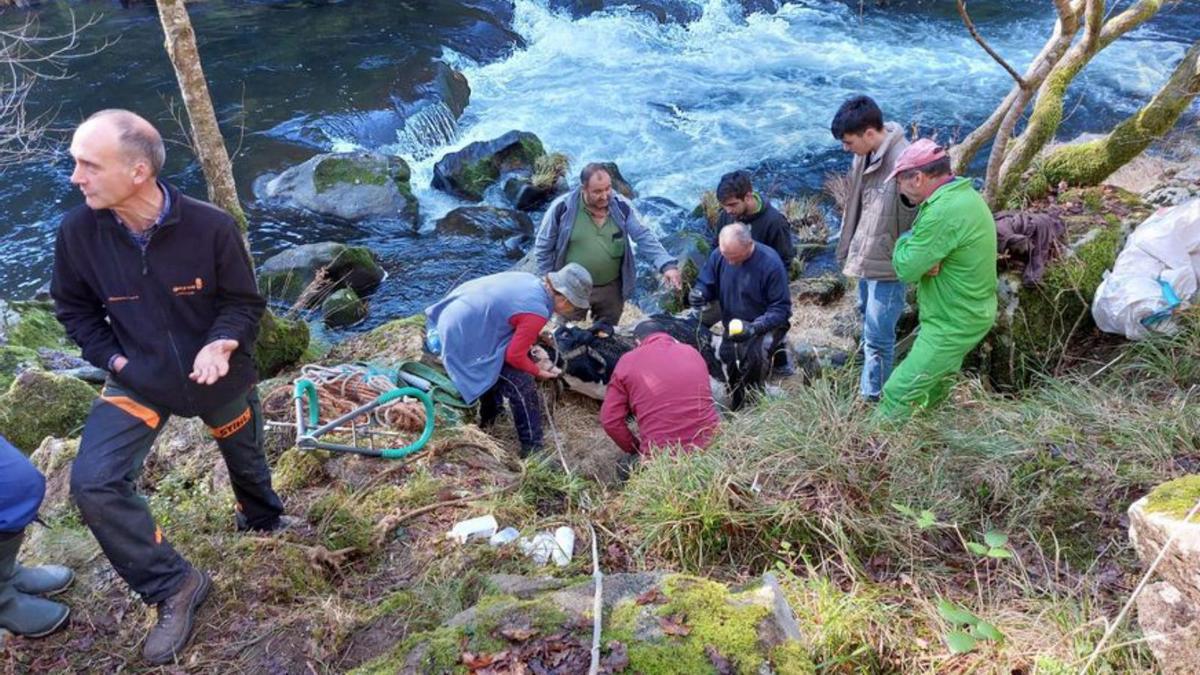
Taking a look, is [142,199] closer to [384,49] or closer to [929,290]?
[929,290]

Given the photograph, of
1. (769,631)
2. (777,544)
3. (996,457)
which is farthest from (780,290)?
(769,631)

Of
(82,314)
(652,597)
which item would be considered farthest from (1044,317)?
(82,314)

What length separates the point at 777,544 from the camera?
9.93 ft

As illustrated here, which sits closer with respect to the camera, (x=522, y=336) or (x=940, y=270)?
(x=940, y=270)

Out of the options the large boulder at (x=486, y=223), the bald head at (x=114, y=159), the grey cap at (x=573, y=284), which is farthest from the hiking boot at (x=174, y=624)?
the large boulder at (x=486, y=223)

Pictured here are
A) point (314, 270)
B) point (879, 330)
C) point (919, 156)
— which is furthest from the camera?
point (314, 270)

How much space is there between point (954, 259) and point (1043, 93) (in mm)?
3636

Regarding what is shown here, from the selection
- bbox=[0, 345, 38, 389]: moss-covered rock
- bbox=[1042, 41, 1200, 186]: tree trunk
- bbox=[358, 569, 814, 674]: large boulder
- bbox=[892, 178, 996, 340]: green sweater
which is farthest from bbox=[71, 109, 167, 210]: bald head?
bbox=[1042, 41, 1200, 186]: tree trunk

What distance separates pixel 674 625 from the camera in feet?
7.12

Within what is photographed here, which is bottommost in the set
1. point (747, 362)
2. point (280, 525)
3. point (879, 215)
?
point (747, 362)

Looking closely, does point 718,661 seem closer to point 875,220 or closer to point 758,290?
point 875,220

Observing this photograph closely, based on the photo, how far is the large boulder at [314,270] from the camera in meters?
8.93

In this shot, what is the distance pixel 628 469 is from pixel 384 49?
13160 mm

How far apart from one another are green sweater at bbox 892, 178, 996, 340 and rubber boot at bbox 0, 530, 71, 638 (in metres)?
3.99
